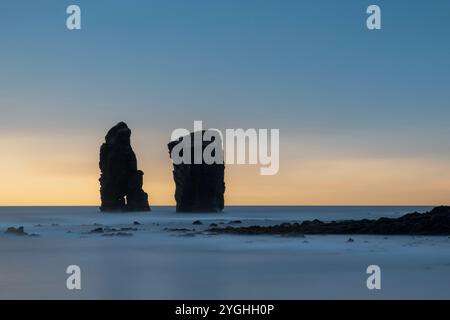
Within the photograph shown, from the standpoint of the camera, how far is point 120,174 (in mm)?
116125

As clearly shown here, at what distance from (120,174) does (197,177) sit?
14786mm

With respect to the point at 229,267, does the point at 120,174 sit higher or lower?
higher

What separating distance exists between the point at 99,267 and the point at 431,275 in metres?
15.0

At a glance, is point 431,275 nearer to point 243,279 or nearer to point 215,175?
point 243,279

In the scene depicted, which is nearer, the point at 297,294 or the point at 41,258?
the point at 297,294

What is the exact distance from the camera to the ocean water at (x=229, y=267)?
22750 mm

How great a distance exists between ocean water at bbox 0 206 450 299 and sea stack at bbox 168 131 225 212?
2616 inches

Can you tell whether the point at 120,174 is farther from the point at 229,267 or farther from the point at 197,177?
the point at 229,267

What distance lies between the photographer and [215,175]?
374 feet

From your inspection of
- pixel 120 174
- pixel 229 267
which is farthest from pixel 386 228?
pixel 120 174

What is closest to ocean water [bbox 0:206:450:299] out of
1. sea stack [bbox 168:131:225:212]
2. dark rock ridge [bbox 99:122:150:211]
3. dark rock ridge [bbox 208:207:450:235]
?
dark rock ridge [bbox 208:207:450:235]
